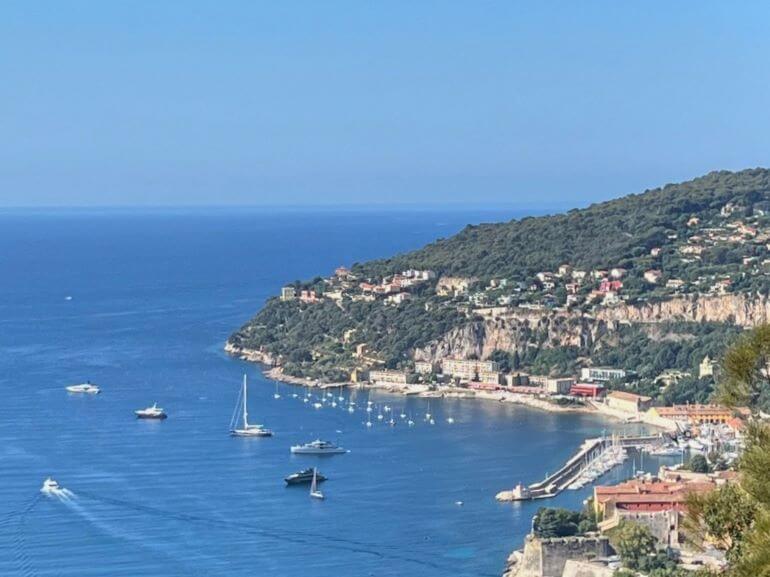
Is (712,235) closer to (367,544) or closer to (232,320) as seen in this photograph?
(232,320)

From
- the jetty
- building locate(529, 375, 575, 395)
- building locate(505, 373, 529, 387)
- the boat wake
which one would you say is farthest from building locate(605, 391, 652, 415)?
the boat wake

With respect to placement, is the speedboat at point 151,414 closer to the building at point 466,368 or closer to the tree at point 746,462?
the building at point 466,368

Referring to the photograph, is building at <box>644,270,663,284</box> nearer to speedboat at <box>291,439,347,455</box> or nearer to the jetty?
the jetty

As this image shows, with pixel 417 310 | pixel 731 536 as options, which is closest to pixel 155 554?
pixel 731 536

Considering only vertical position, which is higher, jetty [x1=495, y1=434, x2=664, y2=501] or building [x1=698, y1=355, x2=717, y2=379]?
building [x1=698, y1=355, x2=717, y2=379]

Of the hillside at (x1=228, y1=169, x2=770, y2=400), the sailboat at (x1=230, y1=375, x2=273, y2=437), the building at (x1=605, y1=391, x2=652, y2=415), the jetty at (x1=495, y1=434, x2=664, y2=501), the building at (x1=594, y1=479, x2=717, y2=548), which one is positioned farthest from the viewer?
the hillside at (x1=228, y1=169, x2=770, y2=400)

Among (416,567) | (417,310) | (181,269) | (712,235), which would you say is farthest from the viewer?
(181,269)

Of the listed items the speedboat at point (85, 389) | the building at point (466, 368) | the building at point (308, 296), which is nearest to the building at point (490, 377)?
the building at point (466, 368)
